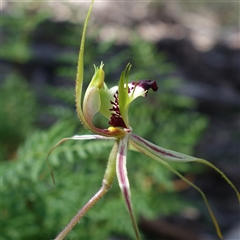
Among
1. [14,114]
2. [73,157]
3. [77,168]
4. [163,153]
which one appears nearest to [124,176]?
[163,153]

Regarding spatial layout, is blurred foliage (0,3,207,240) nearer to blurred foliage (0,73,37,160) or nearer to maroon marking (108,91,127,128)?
blurred foliage (0,73,37,160)

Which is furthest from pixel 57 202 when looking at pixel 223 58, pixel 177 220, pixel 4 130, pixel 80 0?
pixel 80 0

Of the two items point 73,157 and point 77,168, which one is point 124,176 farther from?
point 77,168

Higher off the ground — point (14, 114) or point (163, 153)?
point (163, 153)

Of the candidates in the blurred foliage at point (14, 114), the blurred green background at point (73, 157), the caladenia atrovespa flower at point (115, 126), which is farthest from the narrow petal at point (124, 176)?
the blurred foliage at point (14, 114)

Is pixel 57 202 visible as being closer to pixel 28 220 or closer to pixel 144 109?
pixel 28 220

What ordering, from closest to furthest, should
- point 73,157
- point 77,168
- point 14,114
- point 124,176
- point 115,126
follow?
point 124,176 → point 115,126 → point 73,157 → point 77,168 → point 14,114
